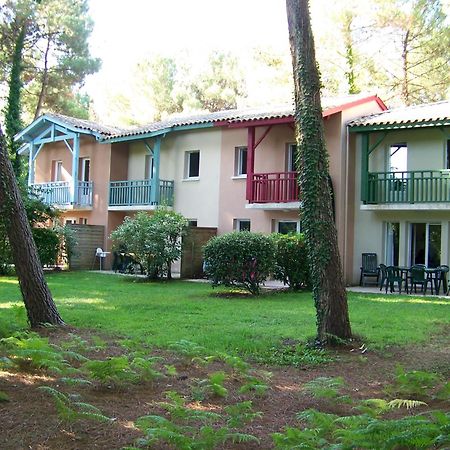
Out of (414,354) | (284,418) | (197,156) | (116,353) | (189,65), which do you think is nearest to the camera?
(284,418)

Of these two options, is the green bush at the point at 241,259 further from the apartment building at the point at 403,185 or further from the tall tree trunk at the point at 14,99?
the tall tree trunk at the point at 14,99

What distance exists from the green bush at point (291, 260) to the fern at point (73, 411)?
1108 cm

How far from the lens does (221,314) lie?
430 inches

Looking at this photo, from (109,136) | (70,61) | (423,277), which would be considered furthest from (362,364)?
(70,61)

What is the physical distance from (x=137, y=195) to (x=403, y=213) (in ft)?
34.0

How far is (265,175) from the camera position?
1998 cm

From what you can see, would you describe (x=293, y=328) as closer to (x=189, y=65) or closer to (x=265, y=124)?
(x=265, y=124)

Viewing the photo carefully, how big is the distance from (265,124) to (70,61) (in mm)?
17130

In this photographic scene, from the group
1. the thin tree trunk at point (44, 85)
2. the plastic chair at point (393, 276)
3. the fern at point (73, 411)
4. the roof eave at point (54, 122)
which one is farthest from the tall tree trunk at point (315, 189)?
the thin tree trunk at point (44, 85)

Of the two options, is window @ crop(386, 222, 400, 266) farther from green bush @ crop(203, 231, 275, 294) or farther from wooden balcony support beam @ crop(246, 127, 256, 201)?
green bush @ crop(203, 231, 275, 294)

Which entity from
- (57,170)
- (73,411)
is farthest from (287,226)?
(73,411)

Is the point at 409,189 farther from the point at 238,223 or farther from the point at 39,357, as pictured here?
the point at 39,357

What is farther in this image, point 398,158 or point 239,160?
point 239,160

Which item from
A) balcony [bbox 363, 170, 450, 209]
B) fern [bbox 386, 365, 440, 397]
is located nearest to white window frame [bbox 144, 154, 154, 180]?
balcony [bbox 363, 170, 450, 209]
